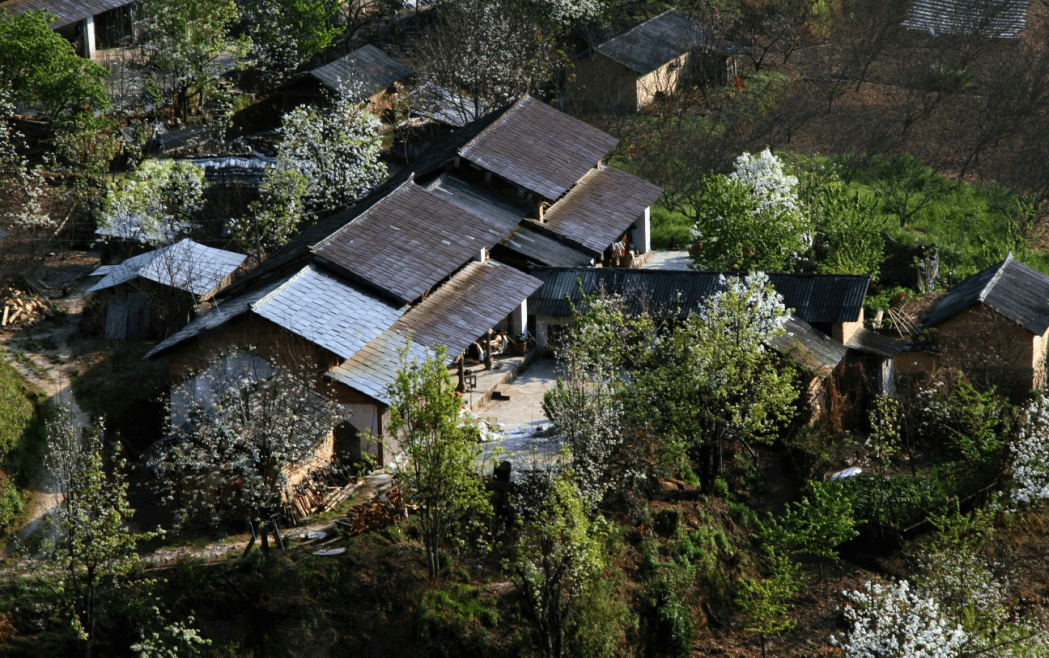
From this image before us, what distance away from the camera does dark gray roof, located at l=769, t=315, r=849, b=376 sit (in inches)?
1489

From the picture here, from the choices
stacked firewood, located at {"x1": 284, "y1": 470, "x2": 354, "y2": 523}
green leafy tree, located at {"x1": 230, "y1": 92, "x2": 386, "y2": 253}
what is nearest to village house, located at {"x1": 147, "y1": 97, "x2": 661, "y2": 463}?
stacked firewood, located at {"x1": 284, "y1": 470, "x2": 354, "y2": 523}

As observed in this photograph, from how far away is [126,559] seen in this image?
2792cm

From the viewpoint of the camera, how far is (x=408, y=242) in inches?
1539

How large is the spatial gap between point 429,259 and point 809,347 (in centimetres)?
1138

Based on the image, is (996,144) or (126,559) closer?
(126,559)

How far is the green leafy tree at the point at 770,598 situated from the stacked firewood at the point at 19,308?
2354cm

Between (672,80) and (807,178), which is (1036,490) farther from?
(672,80)

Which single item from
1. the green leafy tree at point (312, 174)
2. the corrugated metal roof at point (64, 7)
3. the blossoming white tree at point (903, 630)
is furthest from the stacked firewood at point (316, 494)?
the corrugated metal roof at point (64, 7)

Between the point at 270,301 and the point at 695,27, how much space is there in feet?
124

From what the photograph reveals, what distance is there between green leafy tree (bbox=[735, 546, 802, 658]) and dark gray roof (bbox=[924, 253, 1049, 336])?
41.6ft

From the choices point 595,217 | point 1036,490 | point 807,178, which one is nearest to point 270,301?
point 595,217

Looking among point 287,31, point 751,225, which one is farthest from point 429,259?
point 287,31

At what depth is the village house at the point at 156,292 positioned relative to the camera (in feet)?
133

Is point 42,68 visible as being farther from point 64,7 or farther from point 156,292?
point 156,292
